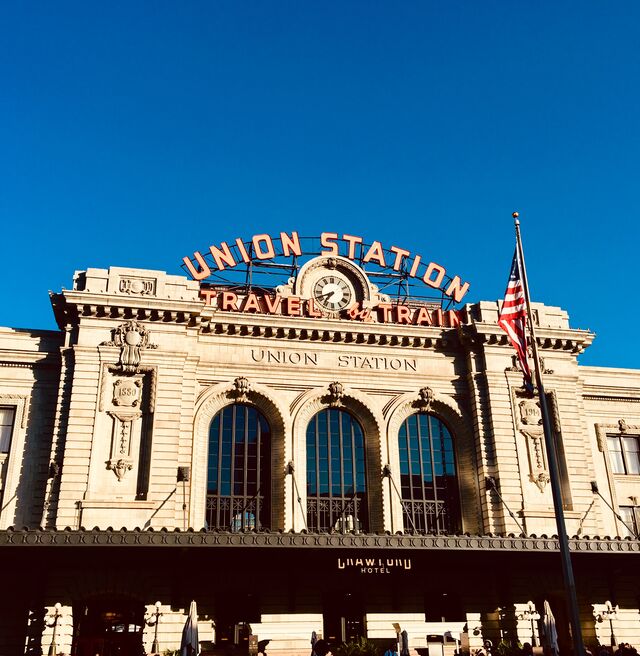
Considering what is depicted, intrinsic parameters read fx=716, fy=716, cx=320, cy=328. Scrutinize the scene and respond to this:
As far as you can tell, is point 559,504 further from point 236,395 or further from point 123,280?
point 123,280

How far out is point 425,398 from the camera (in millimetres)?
37812

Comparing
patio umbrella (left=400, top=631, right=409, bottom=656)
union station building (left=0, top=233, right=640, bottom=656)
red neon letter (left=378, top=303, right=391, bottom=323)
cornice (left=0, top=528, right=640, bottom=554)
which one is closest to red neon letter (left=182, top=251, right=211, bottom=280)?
union station building (left=0, top=233, right=640, bottom=656)

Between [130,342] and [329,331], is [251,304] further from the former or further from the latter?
[130,342]

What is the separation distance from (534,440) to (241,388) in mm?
15212

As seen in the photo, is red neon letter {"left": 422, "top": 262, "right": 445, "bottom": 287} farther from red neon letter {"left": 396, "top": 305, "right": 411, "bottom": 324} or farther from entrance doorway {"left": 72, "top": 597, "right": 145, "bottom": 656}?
entrance doorway {"left": 72, "top": 597, "right": 145, "bottom": 656}

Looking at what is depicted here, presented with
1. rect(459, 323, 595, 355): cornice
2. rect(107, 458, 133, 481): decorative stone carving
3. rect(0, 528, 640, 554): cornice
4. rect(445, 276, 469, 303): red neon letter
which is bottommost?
rect(0, 528, 640, 554): cornice

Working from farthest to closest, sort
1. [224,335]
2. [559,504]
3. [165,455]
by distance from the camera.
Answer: [224,335] < [165,455] < [559,504]

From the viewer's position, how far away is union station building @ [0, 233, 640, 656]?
29.6m

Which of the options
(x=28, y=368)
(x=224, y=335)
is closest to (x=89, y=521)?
(x=28, y=368)

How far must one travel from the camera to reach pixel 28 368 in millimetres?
34719

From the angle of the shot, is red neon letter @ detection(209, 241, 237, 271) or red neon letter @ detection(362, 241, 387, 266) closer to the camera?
red neon letter @ detection(209, 241, 237, 271)

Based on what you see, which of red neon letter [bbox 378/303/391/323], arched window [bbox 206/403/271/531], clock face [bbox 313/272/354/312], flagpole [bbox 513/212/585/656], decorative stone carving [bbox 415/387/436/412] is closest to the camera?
flagpole [bbox 513/212/585/656]

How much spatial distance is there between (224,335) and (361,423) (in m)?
8.49

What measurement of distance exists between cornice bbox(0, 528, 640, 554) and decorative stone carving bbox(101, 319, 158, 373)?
8494 millimetres
